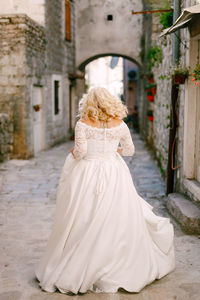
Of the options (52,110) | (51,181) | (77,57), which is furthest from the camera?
(77,57)

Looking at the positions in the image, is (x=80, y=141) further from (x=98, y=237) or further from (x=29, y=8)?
(x=29, y=8)

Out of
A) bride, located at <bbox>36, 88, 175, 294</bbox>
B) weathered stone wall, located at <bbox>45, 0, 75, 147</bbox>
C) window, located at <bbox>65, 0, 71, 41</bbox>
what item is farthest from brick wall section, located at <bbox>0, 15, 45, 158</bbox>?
bride, located at <bbox>36, 88, 175, 294</bbox>

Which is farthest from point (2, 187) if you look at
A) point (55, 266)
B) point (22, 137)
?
point (55, 266)

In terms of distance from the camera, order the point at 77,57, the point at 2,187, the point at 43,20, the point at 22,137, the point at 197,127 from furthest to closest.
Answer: the point at 77,57
the point at 43,20
the point at 22,137
the point at 2,187
the point at 197,127

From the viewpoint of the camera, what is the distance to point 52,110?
13.3 meters

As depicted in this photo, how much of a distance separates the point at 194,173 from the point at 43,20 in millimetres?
8275

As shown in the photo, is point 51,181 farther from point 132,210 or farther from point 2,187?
point 132,210

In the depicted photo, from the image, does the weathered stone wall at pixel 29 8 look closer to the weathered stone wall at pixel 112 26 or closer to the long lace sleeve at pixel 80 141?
the weathered stone wall at pixel 112 26

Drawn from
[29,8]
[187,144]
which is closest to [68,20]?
[29,8]

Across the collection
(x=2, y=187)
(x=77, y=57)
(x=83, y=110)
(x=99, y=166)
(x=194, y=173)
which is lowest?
(x=2, y=187)

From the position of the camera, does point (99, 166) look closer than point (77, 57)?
Yes

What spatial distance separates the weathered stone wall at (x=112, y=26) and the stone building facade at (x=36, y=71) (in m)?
0.64

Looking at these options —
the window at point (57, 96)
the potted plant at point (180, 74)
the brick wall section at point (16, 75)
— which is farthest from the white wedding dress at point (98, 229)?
the window at point (57, 96)

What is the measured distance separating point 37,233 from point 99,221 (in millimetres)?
1908
